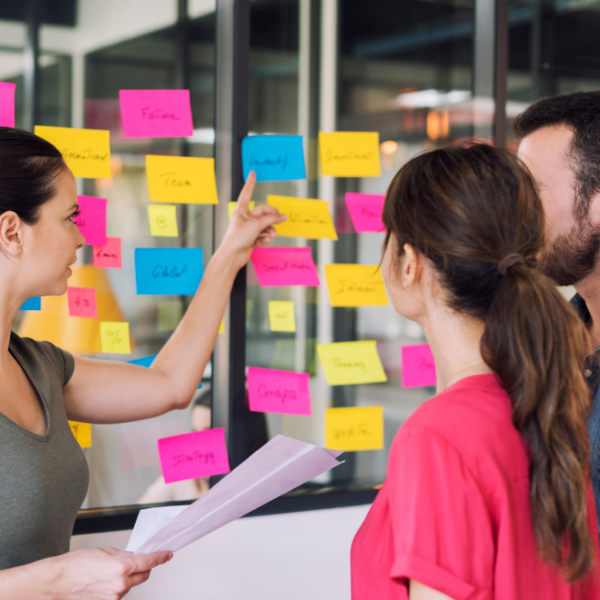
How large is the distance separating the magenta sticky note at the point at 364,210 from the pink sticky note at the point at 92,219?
2.12ft

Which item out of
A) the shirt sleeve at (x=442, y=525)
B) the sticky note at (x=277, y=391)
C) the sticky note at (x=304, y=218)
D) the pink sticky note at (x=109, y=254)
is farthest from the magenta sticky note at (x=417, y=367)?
the shirt sleeve at (x=442, y=525)

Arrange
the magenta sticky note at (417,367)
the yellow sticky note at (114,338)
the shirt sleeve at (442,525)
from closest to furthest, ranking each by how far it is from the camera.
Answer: the shirt sleeve at (442,525), the yellow sticky note at (114,338), the magenta sticky note at (417,367)

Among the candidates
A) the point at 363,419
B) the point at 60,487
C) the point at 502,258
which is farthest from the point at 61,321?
the point at 502,258

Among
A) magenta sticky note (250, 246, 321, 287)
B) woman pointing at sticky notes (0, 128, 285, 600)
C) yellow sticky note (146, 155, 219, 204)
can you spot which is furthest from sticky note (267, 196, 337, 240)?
woman pointing at sticky notes (0, 128, 285, 600)

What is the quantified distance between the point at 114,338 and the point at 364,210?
2.45 feet

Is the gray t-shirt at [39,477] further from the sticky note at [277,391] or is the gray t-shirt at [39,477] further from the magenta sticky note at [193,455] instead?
the sticky note at [277,391]

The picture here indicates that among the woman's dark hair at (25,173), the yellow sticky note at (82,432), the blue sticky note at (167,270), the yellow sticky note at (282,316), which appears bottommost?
the yellow sticky note at (82,432)

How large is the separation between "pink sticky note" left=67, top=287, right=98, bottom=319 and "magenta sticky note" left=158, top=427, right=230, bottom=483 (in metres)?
0.37

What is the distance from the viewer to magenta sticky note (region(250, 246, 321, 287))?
1.60 metres

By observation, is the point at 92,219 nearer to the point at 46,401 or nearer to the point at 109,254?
the point at 109,254

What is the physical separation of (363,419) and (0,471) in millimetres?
987

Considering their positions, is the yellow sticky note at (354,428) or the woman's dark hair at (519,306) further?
the yellow sticky note at (354,428)

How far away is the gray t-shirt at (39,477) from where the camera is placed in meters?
1.02

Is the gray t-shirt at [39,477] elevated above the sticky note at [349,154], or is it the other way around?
the sticky note at [349,154]
